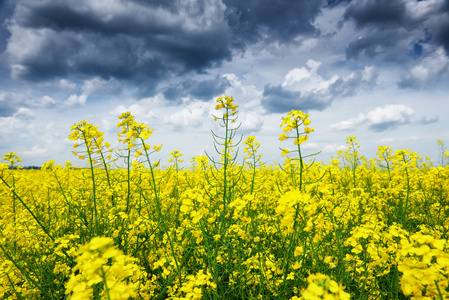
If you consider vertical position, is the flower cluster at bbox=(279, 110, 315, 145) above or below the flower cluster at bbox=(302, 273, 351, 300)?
above

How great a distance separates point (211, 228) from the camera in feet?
12.2

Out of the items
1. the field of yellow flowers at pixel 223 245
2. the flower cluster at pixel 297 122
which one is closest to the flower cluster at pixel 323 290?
the field of yellow flowers at pixel 223 245

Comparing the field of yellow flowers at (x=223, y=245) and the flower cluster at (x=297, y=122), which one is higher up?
the flower cluster at (x=297, y=122)

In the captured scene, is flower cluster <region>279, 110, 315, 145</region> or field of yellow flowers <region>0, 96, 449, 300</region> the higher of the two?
flower cluster <region>279, 110, 315, 145</region>

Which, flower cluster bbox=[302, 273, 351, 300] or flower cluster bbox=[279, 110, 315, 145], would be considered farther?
flower cluster bbox=[279, 110, 315, 145]

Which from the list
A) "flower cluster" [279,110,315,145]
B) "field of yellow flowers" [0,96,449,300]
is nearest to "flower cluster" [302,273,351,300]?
"field of yellow flowers" [0,96,449,300]

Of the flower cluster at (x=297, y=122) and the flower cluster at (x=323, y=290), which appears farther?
the flower cluster at (x=297, y=122)

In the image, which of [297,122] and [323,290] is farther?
[297,122]

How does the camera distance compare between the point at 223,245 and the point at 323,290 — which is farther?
the point at 223,245

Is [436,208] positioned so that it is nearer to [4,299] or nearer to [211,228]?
[211,228]

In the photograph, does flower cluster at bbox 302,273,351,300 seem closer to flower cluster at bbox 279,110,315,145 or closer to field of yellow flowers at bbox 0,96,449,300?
field of yellow flowers at bbox 0,96,449,300

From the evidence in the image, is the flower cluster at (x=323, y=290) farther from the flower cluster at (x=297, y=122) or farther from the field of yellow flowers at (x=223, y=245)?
the flower cluster at (x=297, y=122)

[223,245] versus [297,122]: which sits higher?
→ [297,122]

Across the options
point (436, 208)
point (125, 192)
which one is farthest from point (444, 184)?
point (125, 192)
